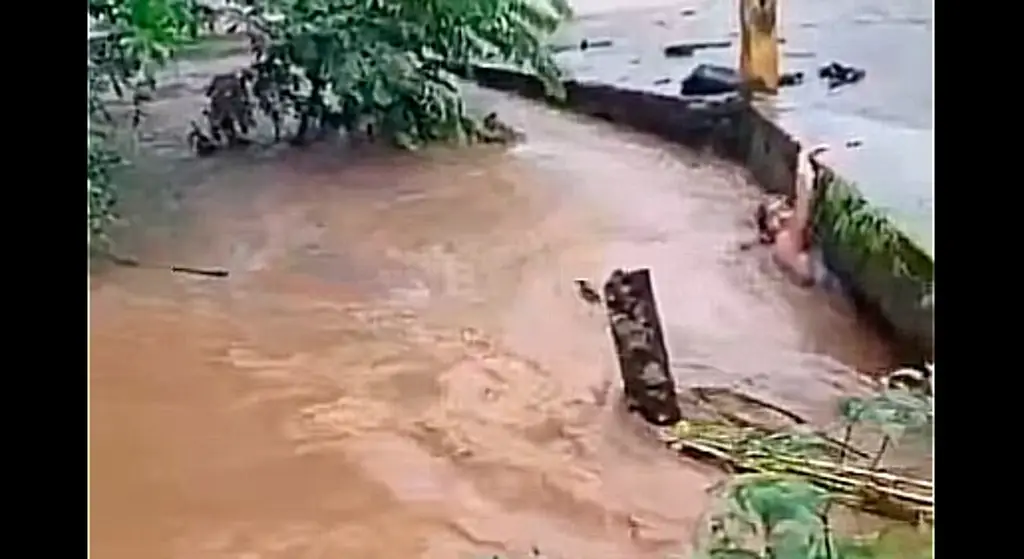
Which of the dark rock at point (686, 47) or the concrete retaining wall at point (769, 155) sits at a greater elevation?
the dark rock at point (686, 47)

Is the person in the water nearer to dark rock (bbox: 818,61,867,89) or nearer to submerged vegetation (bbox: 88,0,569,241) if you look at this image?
dark rock (bbox: 818,61,867,89)

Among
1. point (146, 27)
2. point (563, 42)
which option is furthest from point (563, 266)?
point (146, 27)

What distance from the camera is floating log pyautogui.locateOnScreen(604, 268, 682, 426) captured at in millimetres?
1364

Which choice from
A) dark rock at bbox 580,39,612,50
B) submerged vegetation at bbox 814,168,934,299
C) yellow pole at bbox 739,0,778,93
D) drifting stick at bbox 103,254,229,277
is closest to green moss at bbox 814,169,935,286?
submerged vegetation at bbox 814,168,934,299

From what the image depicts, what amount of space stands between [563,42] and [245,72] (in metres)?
0.32

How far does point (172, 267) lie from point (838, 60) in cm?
69

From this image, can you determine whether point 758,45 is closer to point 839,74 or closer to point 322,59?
point 839,74

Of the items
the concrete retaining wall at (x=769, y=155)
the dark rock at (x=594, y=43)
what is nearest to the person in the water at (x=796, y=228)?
the concrete retaining wall at (x=769, y=155)

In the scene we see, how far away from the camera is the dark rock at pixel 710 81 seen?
1396 millimetres

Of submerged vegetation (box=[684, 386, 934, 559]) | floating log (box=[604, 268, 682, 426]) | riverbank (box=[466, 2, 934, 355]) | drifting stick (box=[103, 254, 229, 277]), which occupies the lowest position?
submerged vegetation (box=[684, 386, 934, 559])

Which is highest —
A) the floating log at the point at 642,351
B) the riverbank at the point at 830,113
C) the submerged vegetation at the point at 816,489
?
the riverbank at the point at 830,113

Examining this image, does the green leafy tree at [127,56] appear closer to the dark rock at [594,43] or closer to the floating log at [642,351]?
the dark rock at [594,43]

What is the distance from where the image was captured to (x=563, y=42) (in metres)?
1.41

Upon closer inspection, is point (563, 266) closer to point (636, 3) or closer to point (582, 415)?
Answer: point (582, 415)
